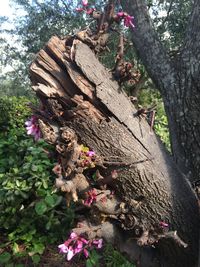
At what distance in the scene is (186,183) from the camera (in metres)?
2.16

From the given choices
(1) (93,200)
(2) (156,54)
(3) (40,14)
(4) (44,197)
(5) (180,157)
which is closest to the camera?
(1) (93,200)

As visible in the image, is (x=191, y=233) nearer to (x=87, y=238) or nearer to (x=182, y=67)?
(x=87, y=238)

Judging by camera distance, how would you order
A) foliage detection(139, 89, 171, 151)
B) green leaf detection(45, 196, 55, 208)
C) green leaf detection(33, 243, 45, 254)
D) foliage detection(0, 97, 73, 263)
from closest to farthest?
1. green leaf detection(45, 196, 55, 208)
2. green leaf detection(33, 243, 45, 254)
3. foliage detection(0, 97, 73, 263)
4. foliage detection(139, 89, 171, 151)

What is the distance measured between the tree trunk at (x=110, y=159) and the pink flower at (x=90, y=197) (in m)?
0.03

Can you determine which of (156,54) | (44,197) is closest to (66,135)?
(156,54)

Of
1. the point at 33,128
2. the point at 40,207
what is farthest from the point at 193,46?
the point at 40,207

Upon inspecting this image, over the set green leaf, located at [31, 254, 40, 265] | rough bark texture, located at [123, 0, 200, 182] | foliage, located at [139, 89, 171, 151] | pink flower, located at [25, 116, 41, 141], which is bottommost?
green leaf, located at [31, 254, 40, 265]

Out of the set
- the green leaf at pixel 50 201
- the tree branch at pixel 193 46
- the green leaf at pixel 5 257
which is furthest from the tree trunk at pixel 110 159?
the green leaf at pixel 5 257

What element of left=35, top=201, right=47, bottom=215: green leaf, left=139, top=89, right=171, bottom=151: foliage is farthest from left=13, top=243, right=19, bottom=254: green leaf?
left=139, top=89, right=171, bottom=151: foliage

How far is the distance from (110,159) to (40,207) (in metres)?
2.38

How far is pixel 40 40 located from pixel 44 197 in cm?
829

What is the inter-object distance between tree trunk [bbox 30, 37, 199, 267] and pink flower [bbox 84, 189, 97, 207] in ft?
0.09

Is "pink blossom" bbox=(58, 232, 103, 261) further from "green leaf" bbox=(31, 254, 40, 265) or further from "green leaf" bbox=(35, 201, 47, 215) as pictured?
"green leaf" bbox=(31, 254, 40, 265)

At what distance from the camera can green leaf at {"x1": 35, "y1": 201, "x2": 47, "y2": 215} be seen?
4016 mm
